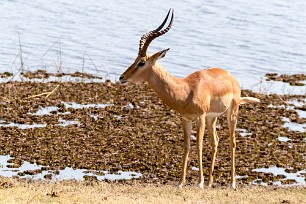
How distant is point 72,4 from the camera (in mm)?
32125

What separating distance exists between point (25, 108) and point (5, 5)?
15.6 metres

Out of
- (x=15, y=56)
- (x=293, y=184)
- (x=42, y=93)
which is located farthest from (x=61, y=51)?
(x=293, y=184)

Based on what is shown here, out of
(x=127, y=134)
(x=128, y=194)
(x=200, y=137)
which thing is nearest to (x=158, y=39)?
(x=127, y=134)

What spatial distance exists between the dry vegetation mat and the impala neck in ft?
4.81

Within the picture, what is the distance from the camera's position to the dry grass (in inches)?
422

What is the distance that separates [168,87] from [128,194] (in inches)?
66.5

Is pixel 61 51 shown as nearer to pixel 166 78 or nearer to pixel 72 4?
pixel 72 4

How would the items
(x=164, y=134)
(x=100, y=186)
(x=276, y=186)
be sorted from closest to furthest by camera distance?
(x=100, y=186) → (x=276, y=186) → (x=164, y=134)

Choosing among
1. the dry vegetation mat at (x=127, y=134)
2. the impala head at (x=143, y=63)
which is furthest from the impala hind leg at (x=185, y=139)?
the impala head at (x=143, y=63)

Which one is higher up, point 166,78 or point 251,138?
point 166,78

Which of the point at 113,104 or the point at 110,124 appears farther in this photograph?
the point at 113,104

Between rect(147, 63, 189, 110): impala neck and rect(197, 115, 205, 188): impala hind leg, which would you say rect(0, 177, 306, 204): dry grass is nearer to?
rect(197, 115, 205, 188): impala hind leg

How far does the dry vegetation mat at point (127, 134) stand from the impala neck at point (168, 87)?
1465mm

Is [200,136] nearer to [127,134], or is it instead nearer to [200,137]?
[200,137]
